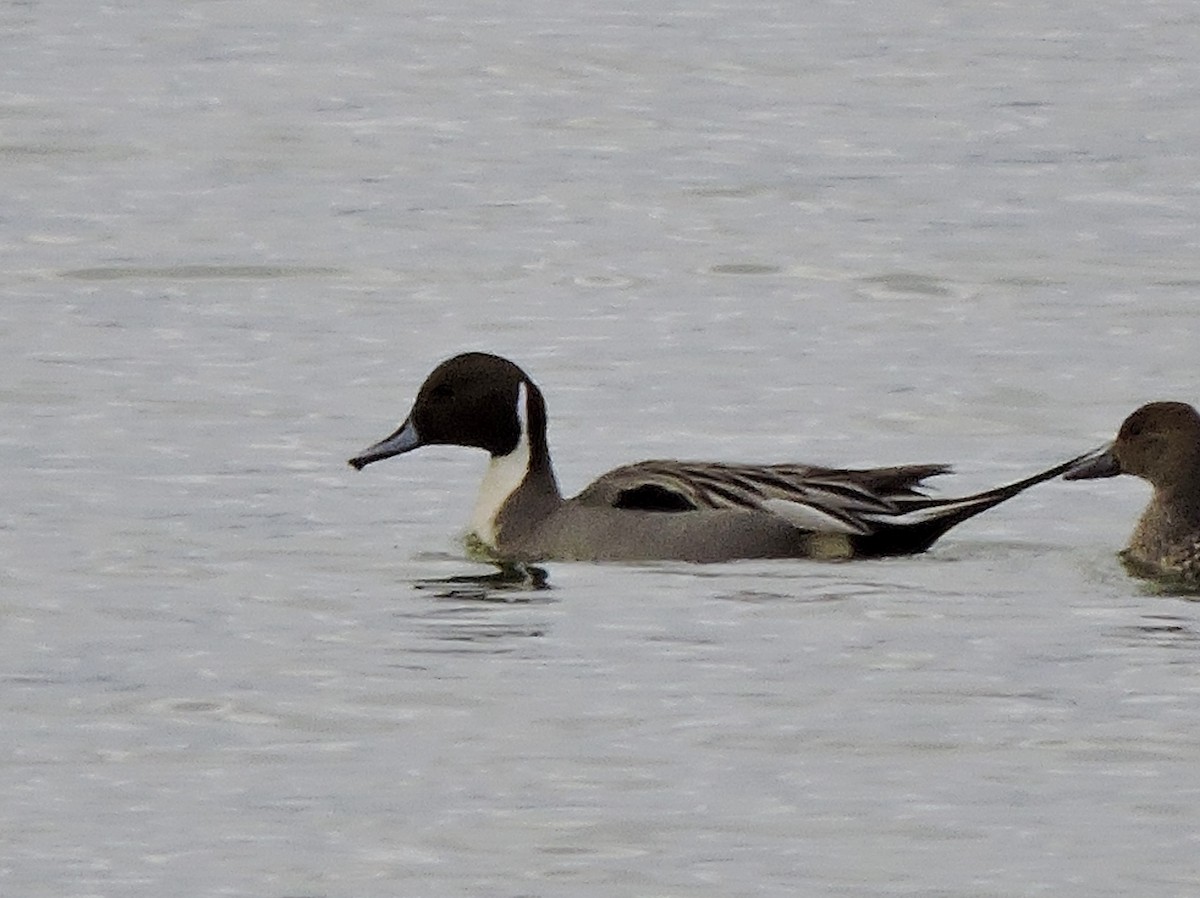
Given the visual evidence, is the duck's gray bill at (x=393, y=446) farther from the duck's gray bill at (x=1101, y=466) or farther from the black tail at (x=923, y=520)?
the duck's gray bill at (x=1101, y=466)

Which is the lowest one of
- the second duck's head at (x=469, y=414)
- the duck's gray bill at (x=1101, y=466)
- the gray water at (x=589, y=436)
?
the gray water at (x=589, y=436)

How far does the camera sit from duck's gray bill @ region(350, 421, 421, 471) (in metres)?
13.3

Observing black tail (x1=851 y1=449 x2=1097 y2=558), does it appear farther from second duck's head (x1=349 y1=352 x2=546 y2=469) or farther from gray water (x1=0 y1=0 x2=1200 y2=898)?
second duck's head (x1=349 y1=352 x2=546 y2=469)

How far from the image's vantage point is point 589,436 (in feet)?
→ 50.0

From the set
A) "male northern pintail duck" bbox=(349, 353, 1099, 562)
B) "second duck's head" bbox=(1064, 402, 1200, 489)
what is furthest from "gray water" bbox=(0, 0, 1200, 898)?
"second duck's head" bbox=(1064, 402, 1200, 489)

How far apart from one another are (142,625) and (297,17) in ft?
71.1

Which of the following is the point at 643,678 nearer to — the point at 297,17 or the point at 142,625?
the point at 142,625

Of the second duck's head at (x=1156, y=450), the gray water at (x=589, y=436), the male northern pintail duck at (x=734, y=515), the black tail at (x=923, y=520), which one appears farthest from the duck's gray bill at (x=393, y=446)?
the second duck's head at (x=1156, y=450)

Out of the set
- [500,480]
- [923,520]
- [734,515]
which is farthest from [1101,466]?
[500,480]

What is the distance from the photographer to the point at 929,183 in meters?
22.6

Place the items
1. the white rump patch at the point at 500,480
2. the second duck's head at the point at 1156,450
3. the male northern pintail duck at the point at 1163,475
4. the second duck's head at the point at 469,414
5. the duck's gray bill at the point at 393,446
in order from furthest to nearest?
the second duck's head at the point at 469,414, the duck's gray bill at the point at 393,446, the white rump patch at the point at 500,480, the second duck's head at the point at 1156,450, the male northern pintail duck at the point at 1163,475

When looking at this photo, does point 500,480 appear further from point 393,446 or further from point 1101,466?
point 1101,466

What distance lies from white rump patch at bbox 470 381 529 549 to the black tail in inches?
52.1

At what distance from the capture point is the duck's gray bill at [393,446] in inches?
522
